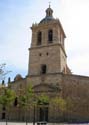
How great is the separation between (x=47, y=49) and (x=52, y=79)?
6.12 meters

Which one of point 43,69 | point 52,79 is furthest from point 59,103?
point 43,69

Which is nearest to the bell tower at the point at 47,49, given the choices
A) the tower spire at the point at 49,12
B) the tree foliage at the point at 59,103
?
the tower spire at the point at 49,12

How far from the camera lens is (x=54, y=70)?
1764 inches

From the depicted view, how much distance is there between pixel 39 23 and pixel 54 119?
19083mm

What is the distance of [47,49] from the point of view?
46688 mm

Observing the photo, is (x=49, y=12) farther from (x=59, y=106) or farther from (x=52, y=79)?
(x=59, y=106)

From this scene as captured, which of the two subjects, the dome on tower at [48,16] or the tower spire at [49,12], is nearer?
the dome on tower at [48,16]

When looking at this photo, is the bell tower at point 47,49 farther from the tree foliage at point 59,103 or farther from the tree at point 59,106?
the tree foliage at point 59,103

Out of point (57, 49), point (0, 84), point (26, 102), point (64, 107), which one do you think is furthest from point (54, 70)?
point (0, 84)

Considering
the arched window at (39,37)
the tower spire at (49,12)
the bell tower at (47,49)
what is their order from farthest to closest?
the tower spire at (49,12) → the arched window at (39,37) → the bell tower at (47,49)

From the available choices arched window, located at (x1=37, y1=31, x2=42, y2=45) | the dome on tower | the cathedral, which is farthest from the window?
the dome on tower

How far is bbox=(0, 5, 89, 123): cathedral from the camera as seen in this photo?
42.0m

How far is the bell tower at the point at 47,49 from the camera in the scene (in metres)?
45.7

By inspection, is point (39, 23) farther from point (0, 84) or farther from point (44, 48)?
point (0, 84)
